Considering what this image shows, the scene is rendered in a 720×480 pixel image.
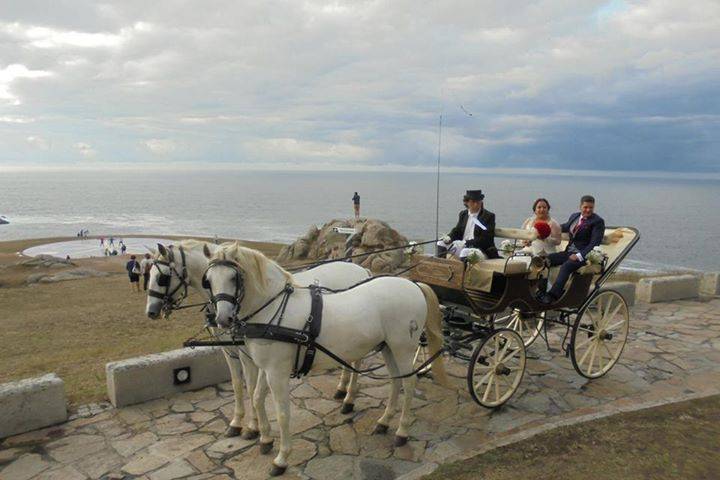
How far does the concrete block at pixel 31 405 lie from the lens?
19.0ft

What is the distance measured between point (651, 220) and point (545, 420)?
327 ft

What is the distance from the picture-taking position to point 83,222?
81.8 metres

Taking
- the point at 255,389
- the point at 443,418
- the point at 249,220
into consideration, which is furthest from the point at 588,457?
the point at 249,220

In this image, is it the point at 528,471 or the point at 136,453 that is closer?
the point at 528,471

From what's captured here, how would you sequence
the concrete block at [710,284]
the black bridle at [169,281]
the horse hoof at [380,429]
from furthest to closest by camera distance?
the concrete block at [710,284] → the horse hoof at [380,429] → the black bridle at [169,281]

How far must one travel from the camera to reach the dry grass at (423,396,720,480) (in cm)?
502

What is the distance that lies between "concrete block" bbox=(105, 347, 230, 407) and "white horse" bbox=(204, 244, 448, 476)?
1946 millimetres

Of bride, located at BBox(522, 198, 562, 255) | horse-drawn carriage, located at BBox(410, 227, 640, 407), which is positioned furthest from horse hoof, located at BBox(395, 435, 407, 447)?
bride, located at BBox(522, 198, 562, 255)

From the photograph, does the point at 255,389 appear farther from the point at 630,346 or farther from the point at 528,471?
the point at 630,346

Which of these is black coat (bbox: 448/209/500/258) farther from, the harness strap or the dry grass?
the harness strap

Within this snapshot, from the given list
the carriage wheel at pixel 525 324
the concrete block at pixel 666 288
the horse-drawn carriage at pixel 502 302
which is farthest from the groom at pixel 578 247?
the concrete block at pixel 666 288

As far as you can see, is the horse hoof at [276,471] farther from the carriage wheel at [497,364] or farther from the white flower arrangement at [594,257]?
the white flower arrangement at [594,257]

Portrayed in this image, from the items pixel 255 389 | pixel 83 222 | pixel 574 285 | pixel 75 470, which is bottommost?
pixel 83 222

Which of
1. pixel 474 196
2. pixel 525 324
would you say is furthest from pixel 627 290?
pixel 474 196
